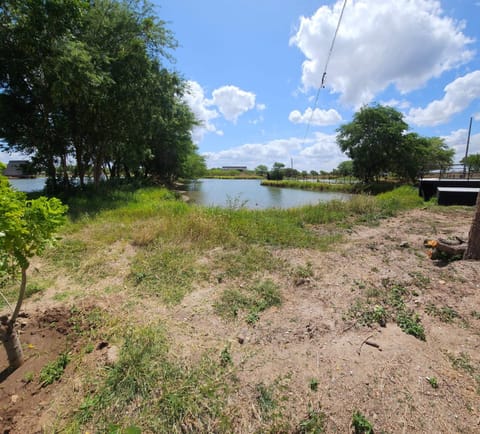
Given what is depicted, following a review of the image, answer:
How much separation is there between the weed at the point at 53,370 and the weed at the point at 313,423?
181 centimetres

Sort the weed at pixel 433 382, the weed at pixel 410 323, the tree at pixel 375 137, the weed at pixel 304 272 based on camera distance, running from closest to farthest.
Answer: the weed at pixel 433 382
the weed at pixel 410 323
the weed at pixel 304 272
the tree at pixel 375 137

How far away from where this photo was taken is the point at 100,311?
7.90 feet

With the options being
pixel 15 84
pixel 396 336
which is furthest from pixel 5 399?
pixel 15 84

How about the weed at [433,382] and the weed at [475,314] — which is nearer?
the weed at [433,382]

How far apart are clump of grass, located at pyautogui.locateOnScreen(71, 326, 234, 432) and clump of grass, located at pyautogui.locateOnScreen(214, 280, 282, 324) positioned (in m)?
0.70

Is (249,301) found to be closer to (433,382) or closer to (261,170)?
(433,382)

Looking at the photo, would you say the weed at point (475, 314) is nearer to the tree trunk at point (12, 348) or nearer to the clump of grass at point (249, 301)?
the clump of grass at point (249, 301)

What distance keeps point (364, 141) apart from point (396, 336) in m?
21.7

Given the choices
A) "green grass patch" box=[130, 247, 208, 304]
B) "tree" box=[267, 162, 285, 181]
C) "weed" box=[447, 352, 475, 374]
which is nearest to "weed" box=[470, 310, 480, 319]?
"weed" box=[447, 352, 475, 374]

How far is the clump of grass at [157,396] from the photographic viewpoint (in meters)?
1.35

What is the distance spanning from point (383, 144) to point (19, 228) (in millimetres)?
23290

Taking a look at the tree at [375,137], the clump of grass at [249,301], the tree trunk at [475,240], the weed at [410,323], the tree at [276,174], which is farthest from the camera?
the tree at [276,174]

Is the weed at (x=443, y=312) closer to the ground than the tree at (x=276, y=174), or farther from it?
closer to the ground

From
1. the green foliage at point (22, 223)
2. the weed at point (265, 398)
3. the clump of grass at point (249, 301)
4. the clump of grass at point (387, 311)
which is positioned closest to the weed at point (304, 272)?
the clump of grass at point (249, 301)
